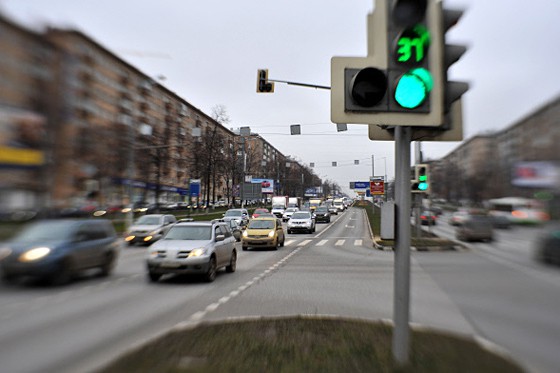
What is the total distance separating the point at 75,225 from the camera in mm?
10750

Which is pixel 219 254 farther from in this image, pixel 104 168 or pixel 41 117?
pixel 41 117

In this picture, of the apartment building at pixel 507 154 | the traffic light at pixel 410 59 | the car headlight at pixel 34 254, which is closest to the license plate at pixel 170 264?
the car headlight at pixel 34 254

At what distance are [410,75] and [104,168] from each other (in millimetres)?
4366

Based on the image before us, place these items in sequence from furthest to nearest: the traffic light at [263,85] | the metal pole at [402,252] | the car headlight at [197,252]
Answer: the traffic light at [263,85] → the car headlight at [197,252] → the metal pole at [402,252]

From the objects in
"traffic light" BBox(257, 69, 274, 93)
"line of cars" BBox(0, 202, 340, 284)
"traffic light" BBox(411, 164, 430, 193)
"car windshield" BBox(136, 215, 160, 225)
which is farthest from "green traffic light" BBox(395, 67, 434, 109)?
"car windshield" BBox(136, 215, 160, 225)

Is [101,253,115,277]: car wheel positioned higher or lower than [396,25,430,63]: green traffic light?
lower

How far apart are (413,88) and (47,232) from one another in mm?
9541

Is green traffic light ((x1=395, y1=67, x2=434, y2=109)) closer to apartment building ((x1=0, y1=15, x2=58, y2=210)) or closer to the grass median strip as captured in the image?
the grass median strip

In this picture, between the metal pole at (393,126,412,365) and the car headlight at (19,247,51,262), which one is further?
the car headlight at (19,247,51,262)

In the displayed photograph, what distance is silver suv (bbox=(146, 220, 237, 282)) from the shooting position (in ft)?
35.6

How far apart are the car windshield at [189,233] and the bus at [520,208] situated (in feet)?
24.4

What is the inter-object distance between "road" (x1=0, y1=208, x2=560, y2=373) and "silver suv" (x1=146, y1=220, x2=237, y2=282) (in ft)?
1.32

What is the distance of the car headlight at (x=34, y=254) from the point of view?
31.3 ft

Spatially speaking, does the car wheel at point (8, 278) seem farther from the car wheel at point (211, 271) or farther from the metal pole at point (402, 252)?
the metal pole at point (402, 252)
